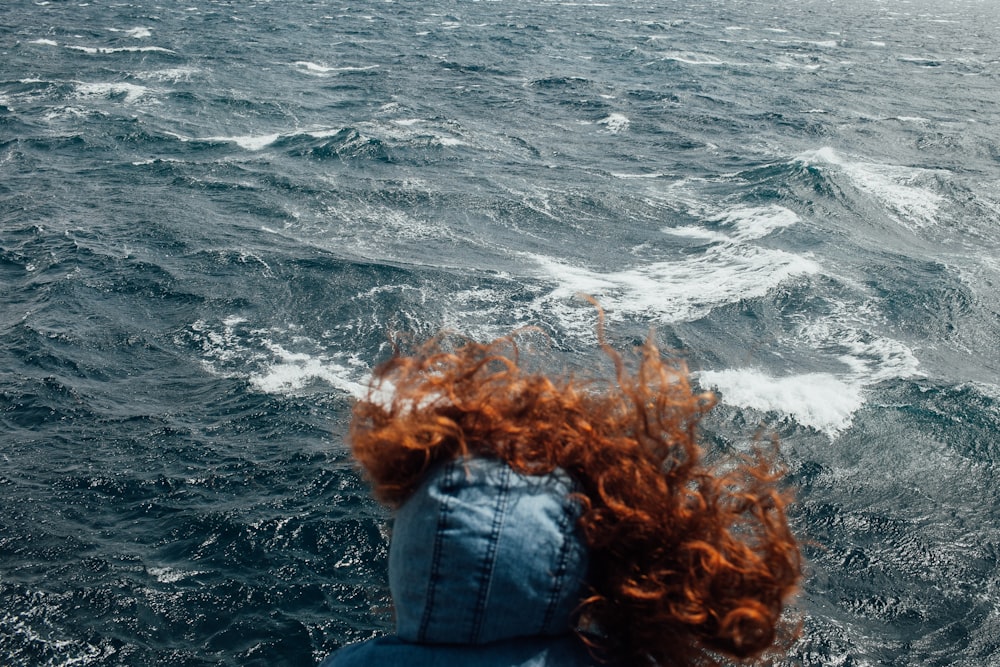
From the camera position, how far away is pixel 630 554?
1.61 m

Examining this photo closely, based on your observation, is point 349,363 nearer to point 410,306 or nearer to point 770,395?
point 410,306

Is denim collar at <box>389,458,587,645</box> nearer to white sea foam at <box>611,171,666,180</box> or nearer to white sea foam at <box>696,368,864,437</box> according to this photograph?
white sea foam at <box>696,368,864,437</box>

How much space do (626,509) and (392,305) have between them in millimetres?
11642

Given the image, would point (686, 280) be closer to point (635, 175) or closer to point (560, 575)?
point (635, 175)

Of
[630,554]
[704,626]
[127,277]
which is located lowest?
[127,277]

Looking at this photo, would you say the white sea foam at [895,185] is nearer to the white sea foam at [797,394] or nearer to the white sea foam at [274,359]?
the white sea foam at [797,394]

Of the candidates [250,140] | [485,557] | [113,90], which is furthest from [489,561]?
[113,90]

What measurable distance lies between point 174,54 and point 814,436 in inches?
1329

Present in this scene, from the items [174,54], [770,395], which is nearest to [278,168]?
[770,395]

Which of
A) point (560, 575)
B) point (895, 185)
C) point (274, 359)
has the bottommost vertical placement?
point (274, 359)

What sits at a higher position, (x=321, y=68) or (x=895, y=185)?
(x=895, y=185)

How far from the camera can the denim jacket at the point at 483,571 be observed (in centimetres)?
150

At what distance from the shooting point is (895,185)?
21.2m

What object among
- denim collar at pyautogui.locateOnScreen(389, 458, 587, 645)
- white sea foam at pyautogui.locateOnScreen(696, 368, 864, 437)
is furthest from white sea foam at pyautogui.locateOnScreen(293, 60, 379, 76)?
denim collar at pyautogui.locateOnScreen(389, 458, 587, 645)
